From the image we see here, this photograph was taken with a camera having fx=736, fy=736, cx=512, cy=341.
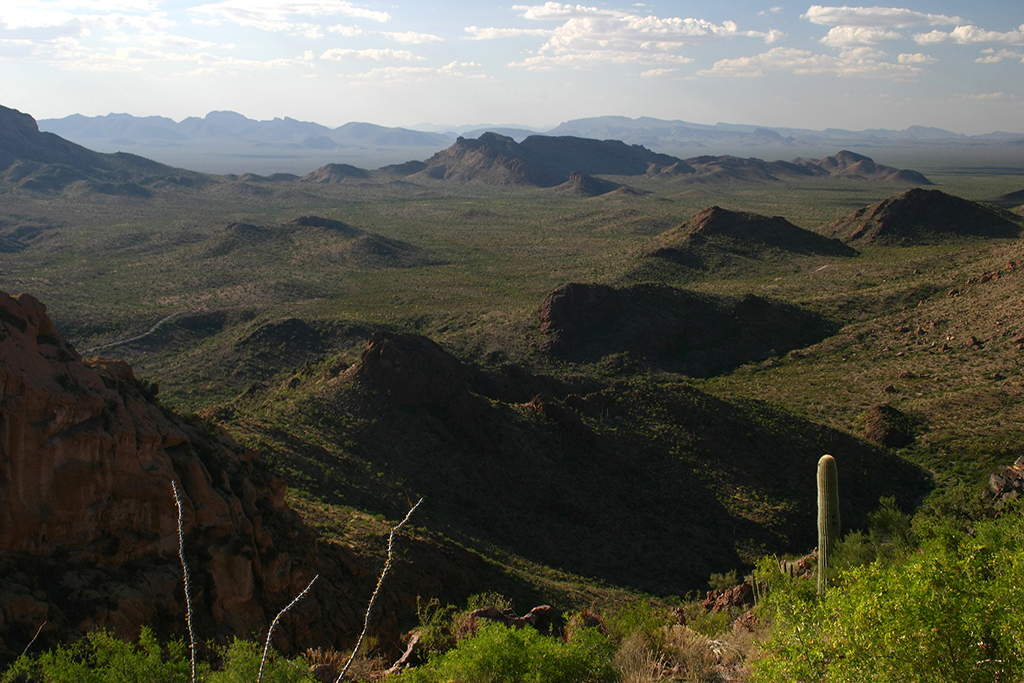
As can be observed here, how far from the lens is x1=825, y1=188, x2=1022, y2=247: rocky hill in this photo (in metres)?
74.9

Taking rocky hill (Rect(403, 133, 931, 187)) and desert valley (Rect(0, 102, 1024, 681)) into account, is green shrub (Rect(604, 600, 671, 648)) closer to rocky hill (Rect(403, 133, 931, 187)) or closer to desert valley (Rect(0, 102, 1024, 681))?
desert valley (Rect(0, 102, 1024, 681))

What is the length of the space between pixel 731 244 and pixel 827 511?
59.0 metres

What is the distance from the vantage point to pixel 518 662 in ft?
29.8

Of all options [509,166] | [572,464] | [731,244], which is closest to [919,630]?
[572,464]

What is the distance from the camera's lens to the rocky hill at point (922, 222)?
74.9 metres

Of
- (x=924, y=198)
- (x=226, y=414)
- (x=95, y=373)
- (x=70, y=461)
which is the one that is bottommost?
(x=226, y=414)

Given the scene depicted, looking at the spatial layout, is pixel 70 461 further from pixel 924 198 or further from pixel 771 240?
pixel 924 198

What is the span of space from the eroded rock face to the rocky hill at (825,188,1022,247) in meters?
74.9

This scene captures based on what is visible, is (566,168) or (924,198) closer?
(924,198)

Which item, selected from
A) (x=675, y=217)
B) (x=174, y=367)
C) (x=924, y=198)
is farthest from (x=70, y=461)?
(x=675, y=217)

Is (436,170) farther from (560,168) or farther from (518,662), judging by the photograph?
(518,662)

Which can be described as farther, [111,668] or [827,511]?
[827,511]

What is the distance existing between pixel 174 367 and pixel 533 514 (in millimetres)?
30879

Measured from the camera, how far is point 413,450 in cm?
2423
